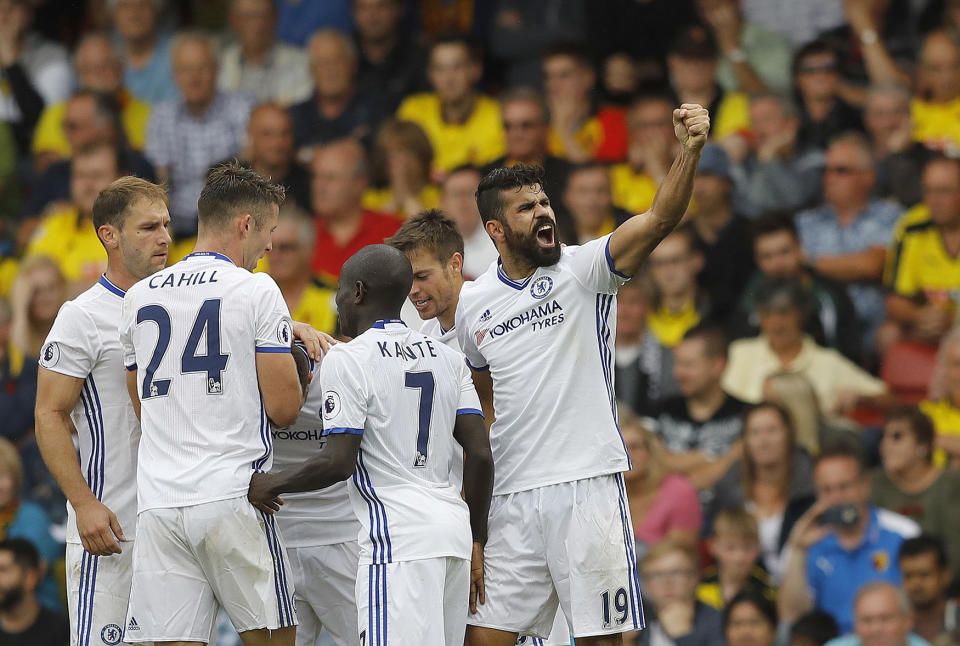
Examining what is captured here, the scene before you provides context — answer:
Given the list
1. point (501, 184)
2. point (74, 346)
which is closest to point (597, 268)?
point (501, 184)

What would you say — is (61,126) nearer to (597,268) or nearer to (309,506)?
(309,506)

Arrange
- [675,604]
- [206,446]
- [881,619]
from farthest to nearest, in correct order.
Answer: [675,604] → [881,619] → [206,446]

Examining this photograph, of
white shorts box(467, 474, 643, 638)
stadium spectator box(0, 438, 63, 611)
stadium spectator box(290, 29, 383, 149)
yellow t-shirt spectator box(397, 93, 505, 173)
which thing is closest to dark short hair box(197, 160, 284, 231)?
white shorts box(467, 474, 643, 638)

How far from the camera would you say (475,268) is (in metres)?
11.1

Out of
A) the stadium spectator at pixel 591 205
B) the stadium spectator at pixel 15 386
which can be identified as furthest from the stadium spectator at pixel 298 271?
the stadium spectator at pixel 15 386

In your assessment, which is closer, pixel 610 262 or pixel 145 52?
pixel 610 262

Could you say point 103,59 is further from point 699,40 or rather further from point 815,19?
point 815,19

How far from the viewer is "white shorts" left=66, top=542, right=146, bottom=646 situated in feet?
19.1

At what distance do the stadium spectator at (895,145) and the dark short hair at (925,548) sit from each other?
2743 millimetres

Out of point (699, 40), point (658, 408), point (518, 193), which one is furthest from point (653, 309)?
point (518, 193)

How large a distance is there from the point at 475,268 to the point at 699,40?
2.79 m

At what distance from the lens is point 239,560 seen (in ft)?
17.6

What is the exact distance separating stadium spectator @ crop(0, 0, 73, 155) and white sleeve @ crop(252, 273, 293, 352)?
9223mm

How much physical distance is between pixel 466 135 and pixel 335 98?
1.49 metres
